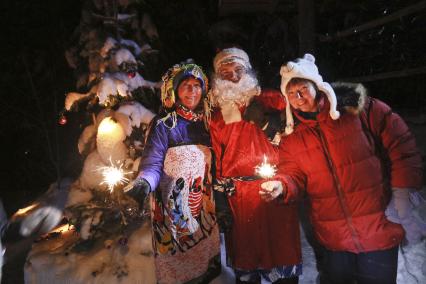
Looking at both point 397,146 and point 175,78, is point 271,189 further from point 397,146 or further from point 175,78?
point 175,78

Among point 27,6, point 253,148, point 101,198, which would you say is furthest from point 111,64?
point 27,6

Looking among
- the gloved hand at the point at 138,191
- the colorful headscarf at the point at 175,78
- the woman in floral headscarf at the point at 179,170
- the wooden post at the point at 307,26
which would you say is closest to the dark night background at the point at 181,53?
the wooden post at the point at 307,26

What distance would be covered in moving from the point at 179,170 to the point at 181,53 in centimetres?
528

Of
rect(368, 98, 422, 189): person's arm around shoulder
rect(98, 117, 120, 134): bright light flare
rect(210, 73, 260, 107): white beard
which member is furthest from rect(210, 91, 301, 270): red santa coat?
rect(98, 117, 120, 134): bright light flare

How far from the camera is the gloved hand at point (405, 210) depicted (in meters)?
2.83

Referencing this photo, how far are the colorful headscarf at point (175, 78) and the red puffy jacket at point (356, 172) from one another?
130cm

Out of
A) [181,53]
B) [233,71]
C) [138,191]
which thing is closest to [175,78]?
[233,71]

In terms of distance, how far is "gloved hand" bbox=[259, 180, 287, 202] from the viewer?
10.3 ft

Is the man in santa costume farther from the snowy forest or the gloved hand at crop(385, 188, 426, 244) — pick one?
the gloved hand at crop(385, 188, 426, 244)

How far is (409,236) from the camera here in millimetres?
2906

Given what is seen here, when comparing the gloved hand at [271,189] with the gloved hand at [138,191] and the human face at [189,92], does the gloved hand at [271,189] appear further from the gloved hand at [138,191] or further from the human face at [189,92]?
the human face at [189,92]

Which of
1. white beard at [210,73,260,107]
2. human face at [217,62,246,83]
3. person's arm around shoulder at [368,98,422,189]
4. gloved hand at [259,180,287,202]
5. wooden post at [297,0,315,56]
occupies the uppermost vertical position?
wooden post at [297,0,315,56]

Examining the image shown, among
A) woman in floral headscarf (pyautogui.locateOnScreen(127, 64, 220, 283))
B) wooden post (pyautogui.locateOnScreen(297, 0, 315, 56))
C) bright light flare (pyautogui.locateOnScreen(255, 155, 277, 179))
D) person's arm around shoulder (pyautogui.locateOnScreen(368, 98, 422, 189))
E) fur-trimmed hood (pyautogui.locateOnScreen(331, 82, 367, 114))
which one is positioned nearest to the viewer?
person's arm around shoulder (pyautogui.locateOnScreen(368, 98, 422, 189))

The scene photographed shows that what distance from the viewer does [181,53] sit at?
829cm
